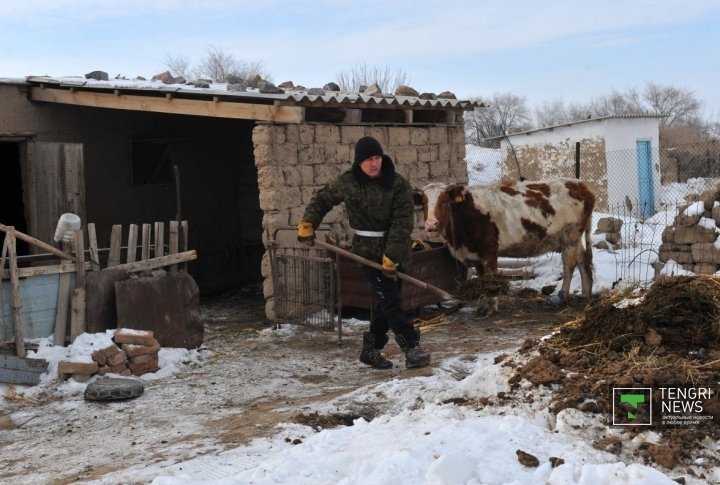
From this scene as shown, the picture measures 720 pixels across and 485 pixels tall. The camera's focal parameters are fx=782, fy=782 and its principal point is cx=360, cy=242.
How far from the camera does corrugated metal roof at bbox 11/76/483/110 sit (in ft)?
28.3

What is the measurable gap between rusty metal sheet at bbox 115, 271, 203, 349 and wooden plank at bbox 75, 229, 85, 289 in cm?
31

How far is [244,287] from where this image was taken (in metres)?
12.8

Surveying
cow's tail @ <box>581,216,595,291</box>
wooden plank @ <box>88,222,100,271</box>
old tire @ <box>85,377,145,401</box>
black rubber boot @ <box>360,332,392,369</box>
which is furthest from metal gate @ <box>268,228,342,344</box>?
cow's tail @ <box>581,216,595,291</box>

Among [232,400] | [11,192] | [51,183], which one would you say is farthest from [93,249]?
[11,192]

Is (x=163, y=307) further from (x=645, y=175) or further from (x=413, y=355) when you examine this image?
(x=645, y=175)

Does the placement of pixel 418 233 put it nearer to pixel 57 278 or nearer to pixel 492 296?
pixel 492 296

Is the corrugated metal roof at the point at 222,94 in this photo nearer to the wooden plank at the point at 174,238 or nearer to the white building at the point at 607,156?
the wooden plank at the point at 174,238

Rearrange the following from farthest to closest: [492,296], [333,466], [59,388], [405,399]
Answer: [492,296] < [59,388] < [405,399] < [333,466]

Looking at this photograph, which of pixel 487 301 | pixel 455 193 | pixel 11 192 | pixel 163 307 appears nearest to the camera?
pixel 163 307

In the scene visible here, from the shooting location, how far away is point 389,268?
249 inches

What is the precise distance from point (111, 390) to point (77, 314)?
3.86ft

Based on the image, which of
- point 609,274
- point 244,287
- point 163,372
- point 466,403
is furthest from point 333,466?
point 244,287

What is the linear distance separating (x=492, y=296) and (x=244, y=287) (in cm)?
500

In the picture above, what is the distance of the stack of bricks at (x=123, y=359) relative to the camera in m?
6.43
